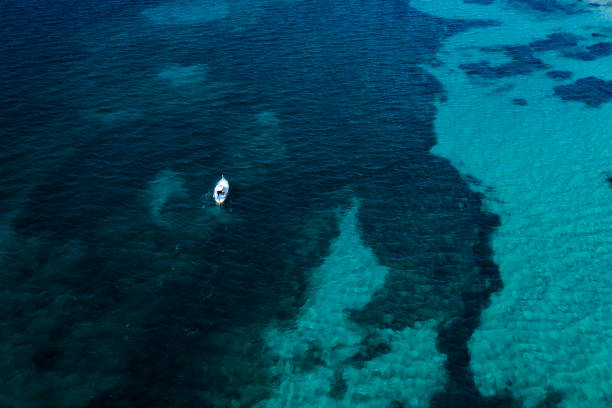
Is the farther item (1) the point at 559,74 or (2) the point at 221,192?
(1) the point at 559,74

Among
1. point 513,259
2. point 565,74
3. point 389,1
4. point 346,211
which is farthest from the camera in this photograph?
point 389,1

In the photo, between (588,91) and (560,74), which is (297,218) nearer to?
(588,91)

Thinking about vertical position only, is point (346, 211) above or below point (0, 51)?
below

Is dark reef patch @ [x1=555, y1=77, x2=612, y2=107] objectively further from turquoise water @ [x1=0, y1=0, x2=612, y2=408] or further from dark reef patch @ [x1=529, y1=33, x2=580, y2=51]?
dark reef patch @ [x1=529, y1=33, x2=580, y2=51]

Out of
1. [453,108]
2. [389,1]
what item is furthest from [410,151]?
[389,1]

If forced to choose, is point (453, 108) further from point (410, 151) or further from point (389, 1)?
point (389, 1)

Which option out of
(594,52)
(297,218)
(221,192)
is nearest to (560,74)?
(594,52)

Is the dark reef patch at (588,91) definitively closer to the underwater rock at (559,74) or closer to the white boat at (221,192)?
the underwater rock at (559,74)

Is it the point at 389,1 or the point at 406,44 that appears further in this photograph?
the point at 389,1
